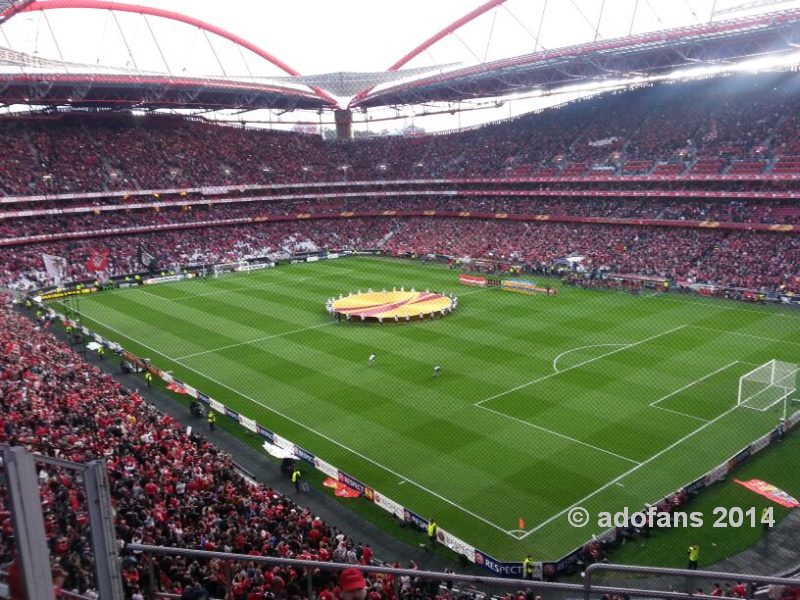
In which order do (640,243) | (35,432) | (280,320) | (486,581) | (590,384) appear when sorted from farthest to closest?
(640,243), (280,320), (590,384), (35,432), (486,581)

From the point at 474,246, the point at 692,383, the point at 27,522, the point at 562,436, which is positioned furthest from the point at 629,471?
the point at 474,246

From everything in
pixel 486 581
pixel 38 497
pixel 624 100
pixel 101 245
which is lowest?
pixel 101 245

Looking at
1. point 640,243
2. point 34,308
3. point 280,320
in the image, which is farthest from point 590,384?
point 34,308

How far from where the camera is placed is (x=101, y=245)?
57875 millimetres

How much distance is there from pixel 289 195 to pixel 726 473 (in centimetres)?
6172

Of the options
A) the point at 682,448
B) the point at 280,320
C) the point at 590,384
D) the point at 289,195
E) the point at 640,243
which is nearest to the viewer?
the point at 682,448

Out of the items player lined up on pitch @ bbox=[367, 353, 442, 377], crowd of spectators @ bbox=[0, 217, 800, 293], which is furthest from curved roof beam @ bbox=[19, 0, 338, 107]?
player lined up on pitch @ bbox=[367, 353, 442, 377]

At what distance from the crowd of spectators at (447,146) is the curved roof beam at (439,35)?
9257 millimetres

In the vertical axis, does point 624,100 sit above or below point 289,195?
above

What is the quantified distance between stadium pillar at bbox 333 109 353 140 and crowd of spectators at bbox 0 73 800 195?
8.30ft

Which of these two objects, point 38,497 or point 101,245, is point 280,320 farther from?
point 38,497

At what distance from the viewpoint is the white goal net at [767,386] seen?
2388cm

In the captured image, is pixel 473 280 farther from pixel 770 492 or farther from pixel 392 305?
pixel 770 492

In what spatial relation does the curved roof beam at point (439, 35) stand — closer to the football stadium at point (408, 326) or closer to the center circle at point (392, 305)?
the football stadium at point (408, 326)
